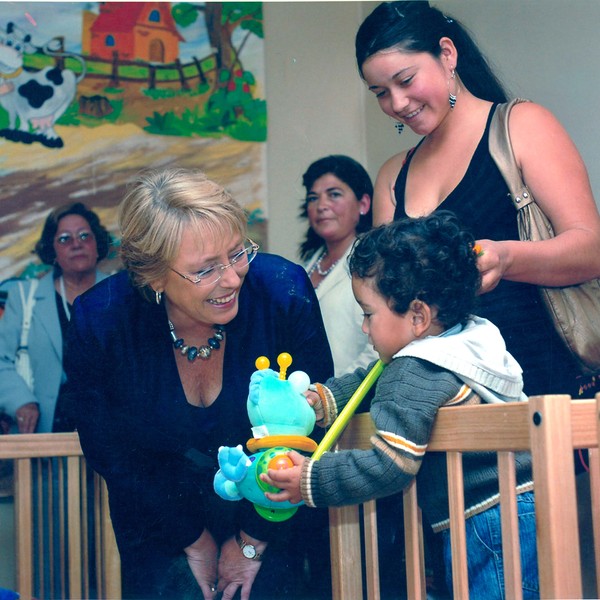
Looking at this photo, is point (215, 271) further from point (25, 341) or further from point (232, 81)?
point (232, 81)

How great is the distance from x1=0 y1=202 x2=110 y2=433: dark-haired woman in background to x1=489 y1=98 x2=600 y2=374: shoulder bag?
6.04 feet

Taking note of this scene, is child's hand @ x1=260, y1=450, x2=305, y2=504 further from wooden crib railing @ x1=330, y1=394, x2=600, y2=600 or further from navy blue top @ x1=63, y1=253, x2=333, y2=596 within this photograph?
navy blue top @ x1=63, y1=253, x2=333, y2=596

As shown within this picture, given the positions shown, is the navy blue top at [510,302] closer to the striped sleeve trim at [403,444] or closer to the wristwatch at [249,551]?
the striped sleeve trim at [403,444]

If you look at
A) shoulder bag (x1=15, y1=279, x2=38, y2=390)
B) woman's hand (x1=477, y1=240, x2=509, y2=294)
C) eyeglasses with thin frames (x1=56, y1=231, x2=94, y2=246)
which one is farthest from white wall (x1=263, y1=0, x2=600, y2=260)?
woman's hand (x1=477, y1=240, x2=509, y2=294)

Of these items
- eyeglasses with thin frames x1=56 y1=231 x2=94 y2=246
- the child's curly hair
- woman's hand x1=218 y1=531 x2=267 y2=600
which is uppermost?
eyeglasses with thin frames x1=56 y1=231 x2=94 y2=246

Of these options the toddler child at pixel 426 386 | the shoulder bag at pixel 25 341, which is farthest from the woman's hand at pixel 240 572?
the shoulder bag at pixel 25 341

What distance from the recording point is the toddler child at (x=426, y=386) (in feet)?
4.42

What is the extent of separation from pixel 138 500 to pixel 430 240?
0.79m

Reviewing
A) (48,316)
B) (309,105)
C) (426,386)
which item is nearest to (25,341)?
(48,316)

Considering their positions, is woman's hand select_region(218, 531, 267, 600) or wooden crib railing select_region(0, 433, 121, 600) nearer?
woman's hand select_region(218, 531, 267, 600)

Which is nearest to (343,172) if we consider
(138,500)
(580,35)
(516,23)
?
(516,23)

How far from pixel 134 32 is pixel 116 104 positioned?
27 centimetres

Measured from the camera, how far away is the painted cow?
10.4 ft

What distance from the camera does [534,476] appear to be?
1.14 m
